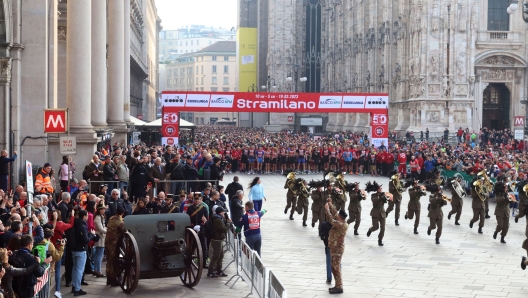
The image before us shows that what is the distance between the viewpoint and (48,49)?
21.5m

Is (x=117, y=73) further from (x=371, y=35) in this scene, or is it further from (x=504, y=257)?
(x=371, y=35)

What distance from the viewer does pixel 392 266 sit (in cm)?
1612

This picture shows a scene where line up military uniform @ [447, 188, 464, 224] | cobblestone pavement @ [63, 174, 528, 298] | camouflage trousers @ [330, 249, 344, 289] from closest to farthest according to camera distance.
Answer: camouflage trousers @ [330, 249, 344, 289] → cobblestone pavement @ [63, 174, 528, 298] → military uniform @ [447, 188, 464, 224]

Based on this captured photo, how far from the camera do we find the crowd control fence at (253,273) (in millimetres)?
10239

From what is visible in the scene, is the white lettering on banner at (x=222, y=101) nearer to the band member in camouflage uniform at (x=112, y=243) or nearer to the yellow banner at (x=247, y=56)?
the band member in camouflage uniform at (x=112, y=243)

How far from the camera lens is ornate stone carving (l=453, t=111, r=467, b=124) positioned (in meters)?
51.6

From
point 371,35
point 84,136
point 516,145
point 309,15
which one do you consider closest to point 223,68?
point 309,15

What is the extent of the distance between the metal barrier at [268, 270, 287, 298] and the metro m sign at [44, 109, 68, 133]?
10.0m

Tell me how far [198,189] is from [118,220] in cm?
722

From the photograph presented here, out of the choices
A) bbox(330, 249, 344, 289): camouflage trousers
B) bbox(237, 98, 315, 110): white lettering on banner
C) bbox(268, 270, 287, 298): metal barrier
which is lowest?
bbox(330, 249, 344, 289): camouflage trousers

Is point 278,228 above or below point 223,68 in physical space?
below

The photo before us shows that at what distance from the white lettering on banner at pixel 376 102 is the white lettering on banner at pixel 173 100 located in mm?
9199

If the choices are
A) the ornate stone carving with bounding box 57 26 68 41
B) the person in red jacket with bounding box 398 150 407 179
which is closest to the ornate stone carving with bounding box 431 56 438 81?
the person in red jacket with bounding box 398 150 407 179

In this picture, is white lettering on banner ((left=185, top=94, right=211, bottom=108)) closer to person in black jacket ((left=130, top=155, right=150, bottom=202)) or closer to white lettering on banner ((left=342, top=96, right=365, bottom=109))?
white lettering on banner ((left=342, top=96, right=365, bottom=109))
